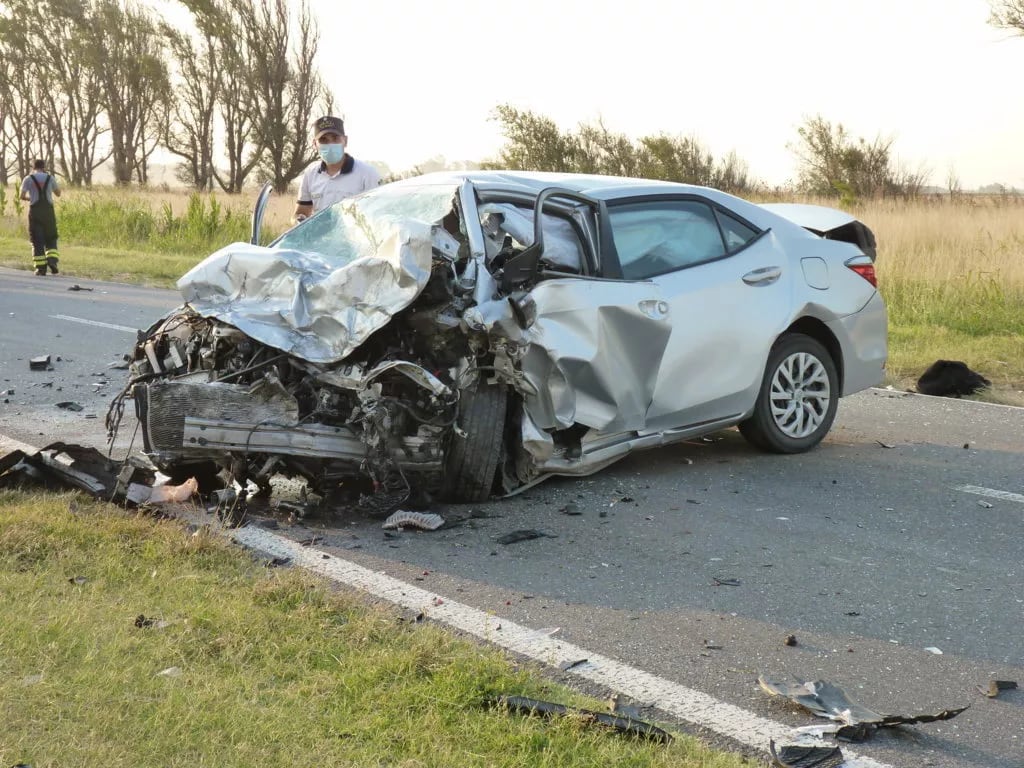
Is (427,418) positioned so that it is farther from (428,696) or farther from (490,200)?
(428,696)

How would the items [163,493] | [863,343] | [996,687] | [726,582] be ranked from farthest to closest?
[863,343] < [163,493] < [726,582] < [996,687]

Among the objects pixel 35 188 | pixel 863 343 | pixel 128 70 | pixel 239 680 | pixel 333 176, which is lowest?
pixel 239 680

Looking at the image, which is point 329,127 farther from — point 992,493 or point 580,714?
point 580,714

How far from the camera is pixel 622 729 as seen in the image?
10.6 feet

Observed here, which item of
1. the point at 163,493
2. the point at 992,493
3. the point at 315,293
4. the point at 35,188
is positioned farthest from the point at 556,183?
the point at 35,188

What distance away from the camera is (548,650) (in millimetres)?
3916

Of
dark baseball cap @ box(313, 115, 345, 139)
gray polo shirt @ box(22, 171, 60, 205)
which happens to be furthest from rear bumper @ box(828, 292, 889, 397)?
gray polo shirt @ box(22, 171, 60, 205)

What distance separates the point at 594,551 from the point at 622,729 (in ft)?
6.13

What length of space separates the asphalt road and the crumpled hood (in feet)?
2.88

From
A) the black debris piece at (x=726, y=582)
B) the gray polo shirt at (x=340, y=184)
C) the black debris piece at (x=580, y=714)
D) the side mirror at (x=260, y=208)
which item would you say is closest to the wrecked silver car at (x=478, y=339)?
the side mirror at (x=260, y=208)

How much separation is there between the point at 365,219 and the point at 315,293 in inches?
40.0

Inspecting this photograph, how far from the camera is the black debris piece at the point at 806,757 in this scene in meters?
3.12

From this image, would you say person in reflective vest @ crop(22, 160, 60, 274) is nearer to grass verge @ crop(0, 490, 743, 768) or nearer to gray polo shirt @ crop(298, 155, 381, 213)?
gray polo shirt @ crop(298, 155, 381, 213)

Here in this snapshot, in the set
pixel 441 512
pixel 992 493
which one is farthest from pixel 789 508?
pixel 441 512
